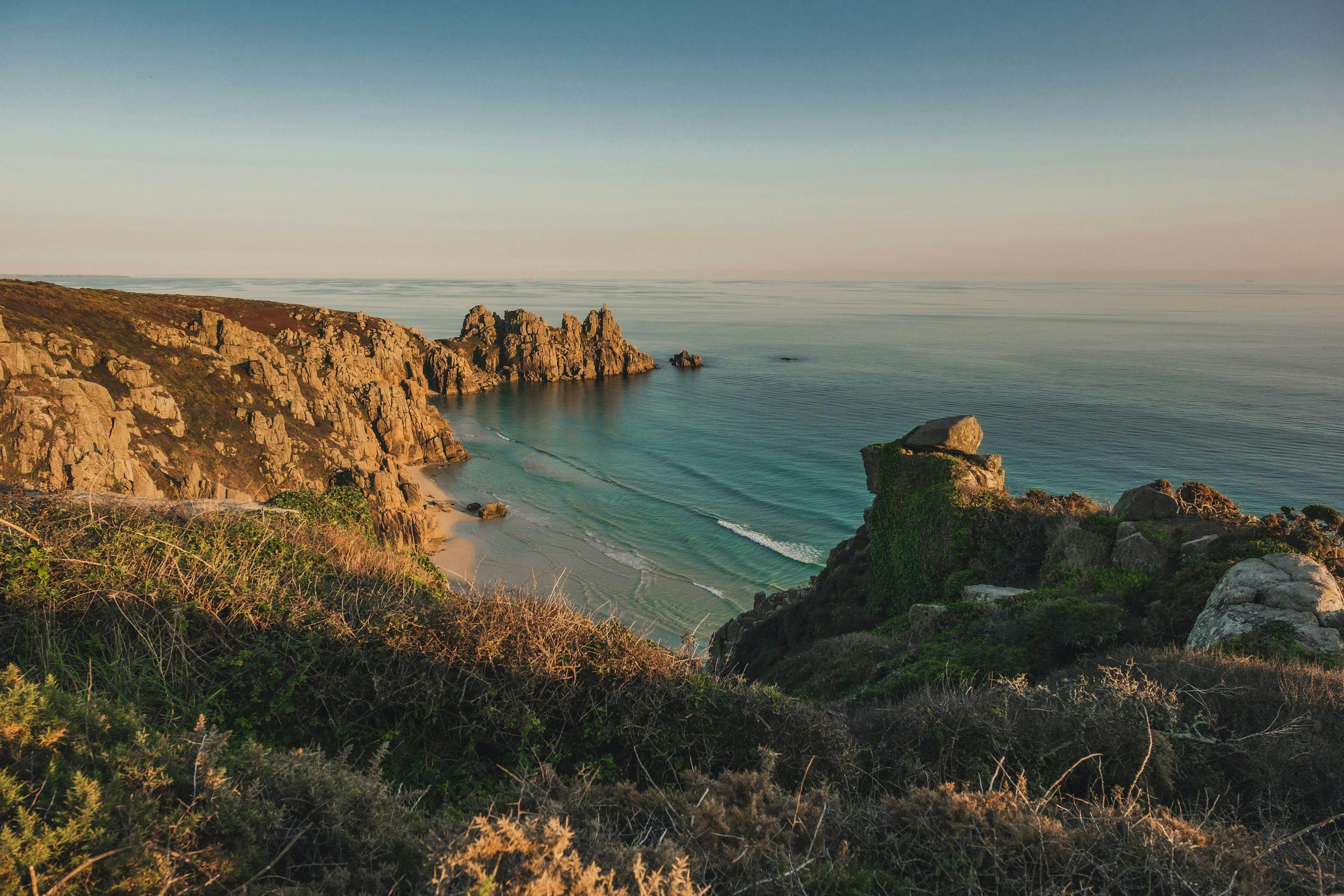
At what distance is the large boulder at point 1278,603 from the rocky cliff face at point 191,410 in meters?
27.4

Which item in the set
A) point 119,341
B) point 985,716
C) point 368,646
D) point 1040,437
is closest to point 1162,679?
point 985,716

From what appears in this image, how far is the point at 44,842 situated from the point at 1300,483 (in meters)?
57.9

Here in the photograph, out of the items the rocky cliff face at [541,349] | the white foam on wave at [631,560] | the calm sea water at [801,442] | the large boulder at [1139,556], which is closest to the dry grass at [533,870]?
the calm sea water at [801,442]

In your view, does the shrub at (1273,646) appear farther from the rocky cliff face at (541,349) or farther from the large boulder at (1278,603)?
the rocky cliff face at (541,349)

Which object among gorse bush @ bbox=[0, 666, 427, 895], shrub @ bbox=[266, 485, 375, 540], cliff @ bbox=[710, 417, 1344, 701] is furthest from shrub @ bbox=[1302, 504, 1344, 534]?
shrub @ bbox=[266, 485, 375, 540]

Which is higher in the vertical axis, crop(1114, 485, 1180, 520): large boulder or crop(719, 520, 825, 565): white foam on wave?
crop(1114, 485, 1180, 520): large boulder

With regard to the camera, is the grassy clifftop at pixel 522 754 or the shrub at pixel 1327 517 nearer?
the grassy clifftop at pixel 522 754

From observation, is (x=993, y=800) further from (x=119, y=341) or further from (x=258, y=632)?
(x=119, y=341)

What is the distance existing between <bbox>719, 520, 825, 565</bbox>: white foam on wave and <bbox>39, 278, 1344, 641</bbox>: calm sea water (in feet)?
0.53

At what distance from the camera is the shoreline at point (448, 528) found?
3466cm

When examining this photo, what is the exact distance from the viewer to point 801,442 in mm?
59594

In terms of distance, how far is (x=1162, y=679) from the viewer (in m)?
7.84

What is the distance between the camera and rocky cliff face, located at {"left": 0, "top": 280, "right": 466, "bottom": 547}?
2942 cm

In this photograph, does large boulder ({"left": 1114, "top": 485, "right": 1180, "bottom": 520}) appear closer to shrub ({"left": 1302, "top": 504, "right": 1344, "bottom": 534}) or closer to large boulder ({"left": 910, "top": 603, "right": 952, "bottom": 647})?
shrub ({"left": 1302, "top": 504, "right": 1344, "bottom": 534})
